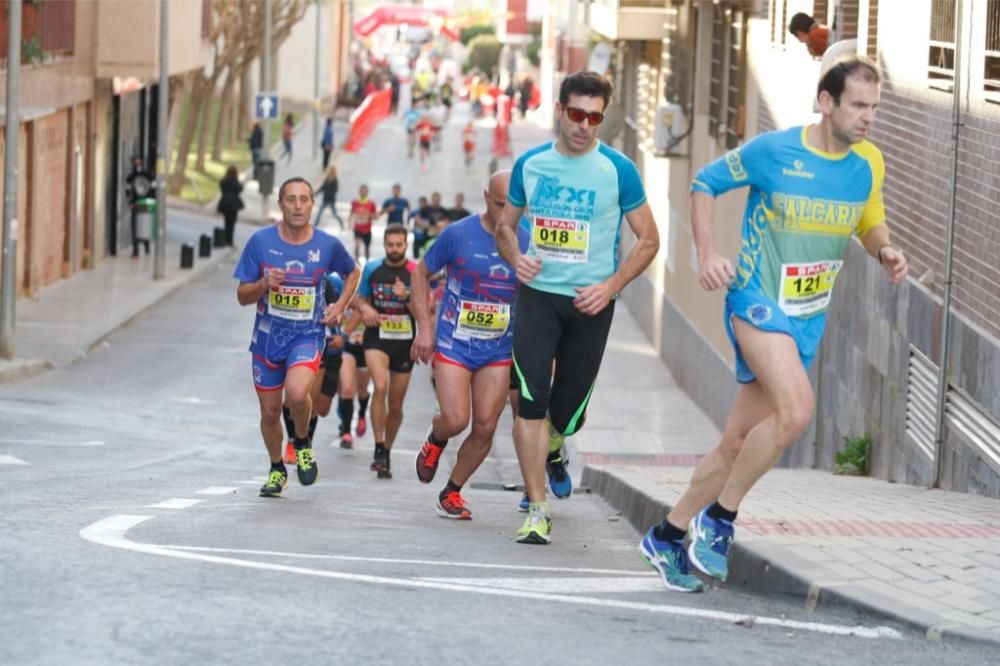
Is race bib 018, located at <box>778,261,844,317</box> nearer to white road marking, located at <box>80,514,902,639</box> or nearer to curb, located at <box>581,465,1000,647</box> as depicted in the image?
curb, located at <box>581,465,1000,647</box>

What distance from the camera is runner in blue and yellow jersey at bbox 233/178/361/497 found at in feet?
38.7

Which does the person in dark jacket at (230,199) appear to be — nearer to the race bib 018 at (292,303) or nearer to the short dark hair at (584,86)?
the race bib 018 at (292,303)

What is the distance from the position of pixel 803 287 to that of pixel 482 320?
3305 mm

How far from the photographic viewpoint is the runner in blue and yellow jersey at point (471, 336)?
34.9 ft

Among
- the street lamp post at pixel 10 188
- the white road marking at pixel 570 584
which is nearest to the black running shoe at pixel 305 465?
the white road marking at pixel 570 584

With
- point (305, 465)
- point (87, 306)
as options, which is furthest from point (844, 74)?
point (87, 306)

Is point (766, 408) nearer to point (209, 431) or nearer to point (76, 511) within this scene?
point (76, 511)

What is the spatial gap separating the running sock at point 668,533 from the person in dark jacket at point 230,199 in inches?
1541

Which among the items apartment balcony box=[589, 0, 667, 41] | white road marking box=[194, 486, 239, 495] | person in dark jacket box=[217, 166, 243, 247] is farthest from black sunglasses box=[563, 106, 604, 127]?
person in dark jacket box=[217, 166, 243, 247]

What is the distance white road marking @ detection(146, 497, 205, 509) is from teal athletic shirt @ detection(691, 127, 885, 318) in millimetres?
3727

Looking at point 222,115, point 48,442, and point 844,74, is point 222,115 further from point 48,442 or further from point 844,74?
point 844,74

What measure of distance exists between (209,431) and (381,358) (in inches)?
189

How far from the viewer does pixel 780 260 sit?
24.7 feet

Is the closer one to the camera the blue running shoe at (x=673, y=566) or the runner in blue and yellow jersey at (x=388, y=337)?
the blue running shoe at (x=673, y=566)
